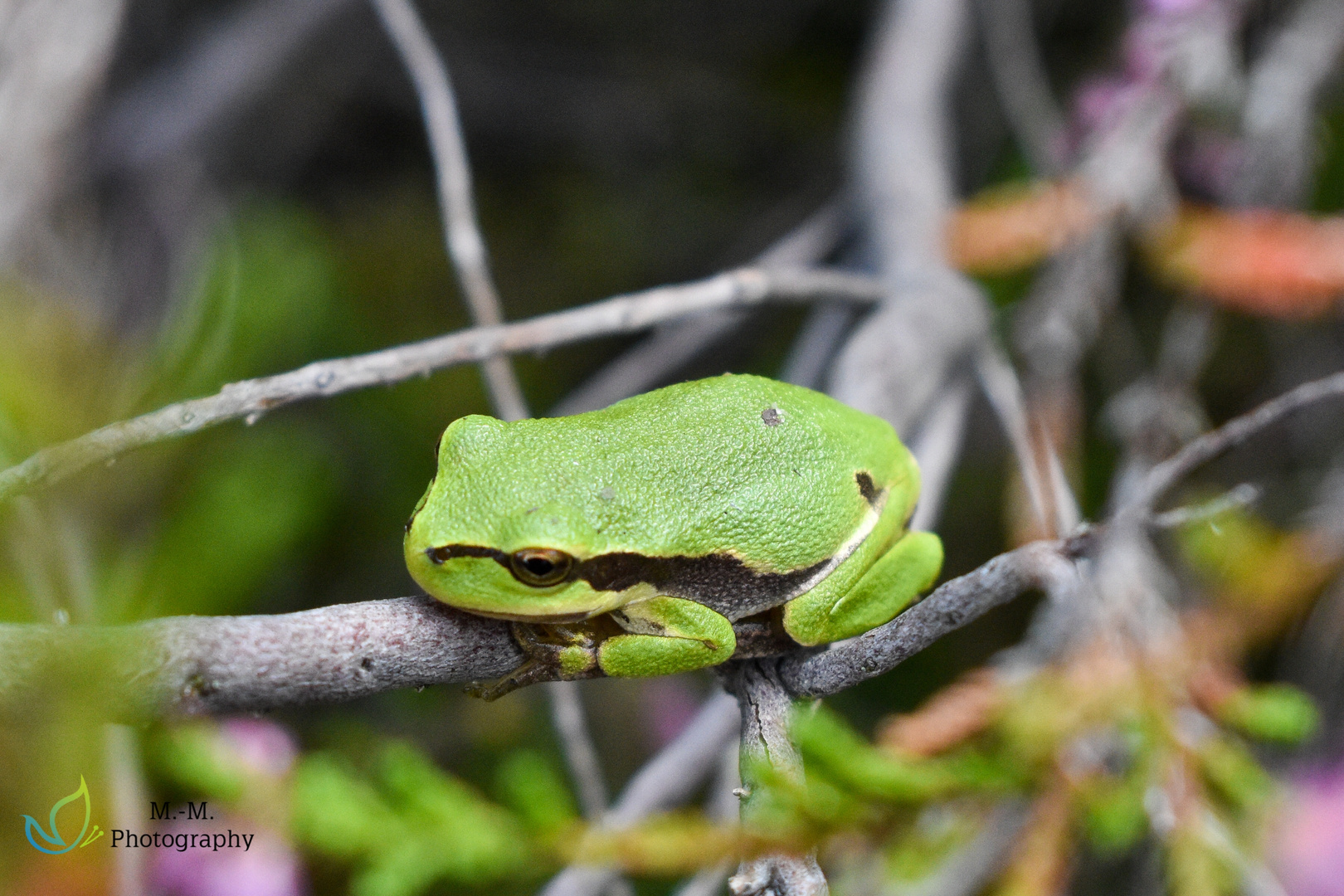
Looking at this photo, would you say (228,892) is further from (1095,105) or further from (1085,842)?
(1095,105)

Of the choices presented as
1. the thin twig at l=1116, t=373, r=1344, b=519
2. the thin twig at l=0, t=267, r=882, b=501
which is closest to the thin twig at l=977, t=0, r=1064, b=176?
the thin twig at l=0, t=267, r=882, b=501

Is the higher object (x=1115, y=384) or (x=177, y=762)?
(x=1115, y=384)

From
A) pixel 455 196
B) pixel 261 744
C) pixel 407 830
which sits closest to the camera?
pixel 407 830

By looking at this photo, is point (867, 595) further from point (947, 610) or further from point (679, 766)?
point (679, 766)

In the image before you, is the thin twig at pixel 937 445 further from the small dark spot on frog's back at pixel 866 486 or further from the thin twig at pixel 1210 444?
the thin twig at pixel 1210 444

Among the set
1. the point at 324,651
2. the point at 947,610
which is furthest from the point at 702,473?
the point at 324,651

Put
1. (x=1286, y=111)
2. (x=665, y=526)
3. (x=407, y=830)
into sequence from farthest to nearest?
(x=1286, y=111), (x=665, y=526), (x=407, y=830)

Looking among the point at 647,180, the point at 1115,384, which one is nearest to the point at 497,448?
the point at 1115,384
